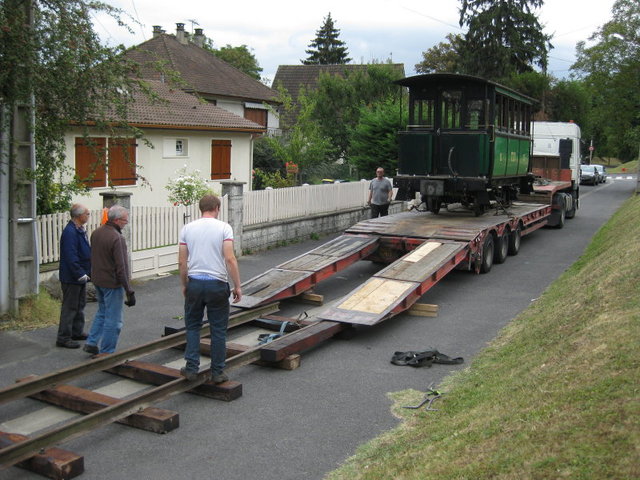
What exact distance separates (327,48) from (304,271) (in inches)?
A: 2601

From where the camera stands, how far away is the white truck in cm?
2192

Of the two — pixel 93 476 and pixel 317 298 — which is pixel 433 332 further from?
pixel 93 476

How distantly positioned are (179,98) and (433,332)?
734 inches

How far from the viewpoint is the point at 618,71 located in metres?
40.9

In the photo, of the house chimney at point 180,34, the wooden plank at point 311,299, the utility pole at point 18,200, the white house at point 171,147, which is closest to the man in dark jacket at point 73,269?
the utility pole at point 18,200

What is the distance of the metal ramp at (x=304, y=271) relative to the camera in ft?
34.1

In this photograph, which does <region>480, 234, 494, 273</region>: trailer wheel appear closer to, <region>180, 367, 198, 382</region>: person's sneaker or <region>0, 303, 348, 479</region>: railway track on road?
<region>0, 303, 348, 479</region>: railway track on road

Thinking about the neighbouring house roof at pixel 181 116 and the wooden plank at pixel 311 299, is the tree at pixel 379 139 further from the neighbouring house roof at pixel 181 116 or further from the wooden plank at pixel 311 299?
the wooden plank at pixel 311 299

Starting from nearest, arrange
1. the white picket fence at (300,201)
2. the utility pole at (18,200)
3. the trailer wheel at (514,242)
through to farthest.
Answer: the utility pole at (18,200), the trailer wheel at (514,242), the white picket fence at (300,201)

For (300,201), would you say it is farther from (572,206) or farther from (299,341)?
(572,206)

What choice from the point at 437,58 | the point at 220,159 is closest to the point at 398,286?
the point at 220,159

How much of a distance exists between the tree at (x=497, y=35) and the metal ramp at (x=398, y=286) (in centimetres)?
4100

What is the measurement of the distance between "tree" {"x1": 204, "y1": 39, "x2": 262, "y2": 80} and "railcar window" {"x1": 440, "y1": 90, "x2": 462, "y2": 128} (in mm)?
53407

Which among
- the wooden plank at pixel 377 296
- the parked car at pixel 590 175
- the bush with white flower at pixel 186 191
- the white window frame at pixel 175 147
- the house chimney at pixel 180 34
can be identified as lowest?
the wooden plank at pixel 377 296
